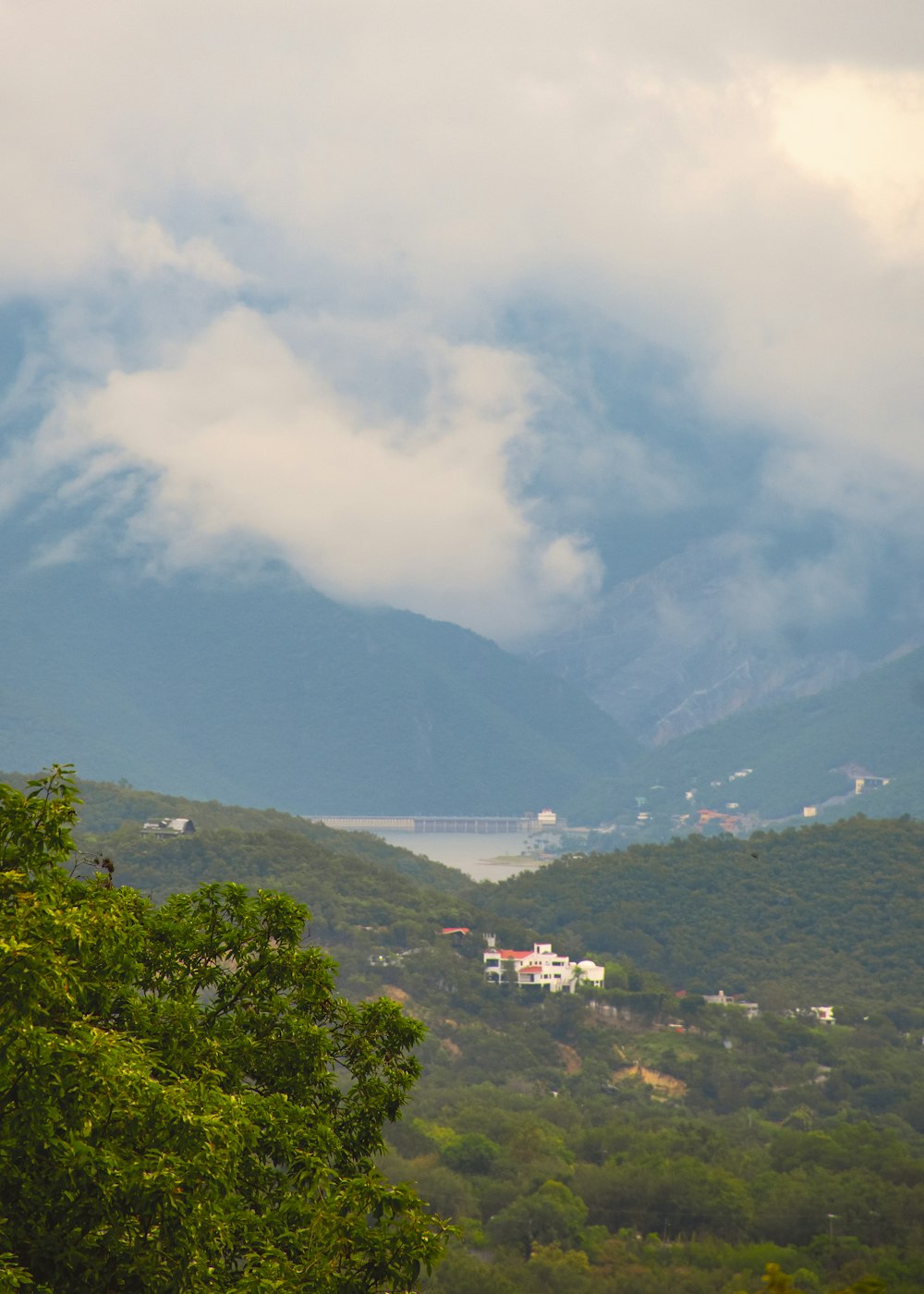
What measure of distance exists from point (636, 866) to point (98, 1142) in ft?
384

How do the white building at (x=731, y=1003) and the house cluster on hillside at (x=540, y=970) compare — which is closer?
the white building at (x=731, y=1003)

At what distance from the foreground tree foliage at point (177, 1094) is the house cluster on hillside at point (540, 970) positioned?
78911mm

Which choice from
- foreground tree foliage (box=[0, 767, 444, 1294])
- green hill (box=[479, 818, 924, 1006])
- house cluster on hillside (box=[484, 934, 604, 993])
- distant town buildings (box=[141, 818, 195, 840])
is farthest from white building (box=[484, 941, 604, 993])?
foreground tree foliage (box=[0, 767, 444, 1294])

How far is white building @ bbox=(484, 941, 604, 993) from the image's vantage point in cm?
9406

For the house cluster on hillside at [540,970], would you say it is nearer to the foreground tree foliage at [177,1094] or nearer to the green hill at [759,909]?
the green hill at [759,909]

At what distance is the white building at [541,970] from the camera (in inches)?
3703

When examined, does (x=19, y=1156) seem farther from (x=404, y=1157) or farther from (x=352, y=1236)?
(x=404, y=1157)

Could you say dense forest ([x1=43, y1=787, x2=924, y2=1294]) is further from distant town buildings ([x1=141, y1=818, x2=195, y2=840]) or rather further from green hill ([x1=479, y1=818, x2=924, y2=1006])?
distant town buildings ([x1=141, y1=818, x2=195, y2=840])

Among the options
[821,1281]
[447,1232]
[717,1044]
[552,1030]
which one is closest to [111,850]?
[552,1030]

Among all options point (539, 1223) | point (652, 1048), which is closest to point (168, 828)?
point (652, 1048)

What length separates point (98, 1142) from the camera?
11414 mm

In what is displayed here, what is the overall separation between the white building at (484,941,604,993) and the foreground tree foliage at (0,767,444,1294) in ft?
259

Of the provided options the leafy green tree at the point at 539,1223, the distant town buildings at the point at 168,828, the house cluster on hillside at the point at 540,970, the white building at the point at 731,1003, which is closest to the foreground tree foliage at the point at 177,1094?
the leafy green tree at the point at 539,1223

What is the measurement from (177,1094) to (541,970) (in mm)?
84825
